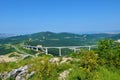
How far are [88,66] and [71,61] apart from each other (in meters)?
2.47

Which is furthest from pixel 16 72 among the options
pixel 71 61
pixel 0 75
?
pixel 71 61

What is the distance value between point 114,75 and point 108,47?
7.27 ft

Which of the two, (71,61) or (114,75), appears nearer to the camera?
(114,75)

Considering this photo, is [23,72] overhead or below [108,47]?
below

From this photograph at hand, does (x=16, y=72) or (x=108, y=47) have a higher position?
(x=108, y=47)

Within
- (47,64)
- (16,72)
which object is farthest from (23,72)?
(47,64)

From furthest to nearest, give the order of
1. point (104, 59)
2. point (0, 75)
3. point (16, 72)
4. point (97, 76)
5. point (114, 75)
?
point (0, 75) → point (16, 72) → point (104, 59) → point (114, 75) → point (97, 76)

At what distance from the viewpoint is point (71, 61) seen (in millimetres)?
15500

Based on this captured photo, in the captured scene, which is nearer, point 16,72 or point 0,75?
point 16,72

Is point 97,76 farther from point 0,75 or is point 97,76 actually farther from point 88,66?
point 0,75

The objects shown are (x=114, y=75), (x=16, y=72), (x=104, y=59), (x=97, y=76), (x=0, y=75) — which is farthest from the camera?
(x=0, y=75)

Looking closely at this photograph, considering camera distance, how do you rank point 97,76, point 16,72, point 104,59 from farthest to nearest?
point 16,72 < point 104,59 < point 97,76

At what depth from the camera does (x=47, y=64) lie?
13.5m

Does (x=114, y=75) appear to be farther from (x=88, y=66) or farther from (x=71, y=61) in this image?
(x=71, y=61)
